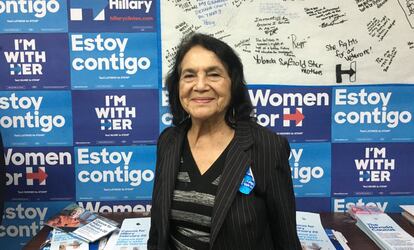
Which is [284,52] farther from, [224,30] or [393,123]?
[393,123]

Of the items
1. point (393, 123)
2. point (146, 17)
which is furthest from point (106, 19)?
point (393, 123)

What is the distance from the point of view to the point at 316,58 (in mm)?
1869

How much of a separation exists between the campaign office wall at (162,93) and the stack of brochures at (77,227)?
132 mm

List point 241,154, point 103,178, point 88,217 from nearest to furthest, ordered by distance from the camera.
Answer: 1. point 241,154
2. point 88,217
3. point 103,178

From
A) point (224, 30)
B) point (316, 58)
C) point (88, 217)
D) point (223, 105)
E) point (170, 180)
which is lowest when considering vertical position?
point (88, 217)

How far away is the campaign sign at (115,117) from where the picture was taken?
74.6 inches

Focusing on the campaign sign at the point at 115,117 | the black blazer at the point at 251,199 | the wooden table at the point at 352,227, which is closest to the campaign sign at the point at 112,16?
the campaign sign at the point at 115,117

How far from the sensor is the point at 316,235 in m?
1.69

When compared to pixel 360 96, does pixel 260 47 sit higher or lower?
higher

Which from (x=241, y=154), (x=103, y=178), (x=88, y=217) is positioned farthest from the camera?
(x=103, y=178)

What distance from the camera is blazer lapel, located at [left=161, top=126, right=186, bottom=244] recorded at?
4.13 ft

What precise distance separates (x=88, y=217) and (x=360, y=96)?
1390mm

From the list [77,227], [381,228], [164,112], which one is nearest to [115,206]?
[77,227]

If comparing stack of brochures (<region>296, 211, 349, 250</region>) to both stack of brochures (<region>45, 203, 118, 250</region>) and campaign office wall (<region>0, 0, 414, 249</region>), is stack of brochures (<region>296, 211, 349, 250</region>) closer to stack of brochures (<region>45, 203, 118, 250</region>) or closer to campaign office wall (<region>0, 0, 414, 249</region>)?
campaign office wall (<region>0, 0, 414, 249</region>)
